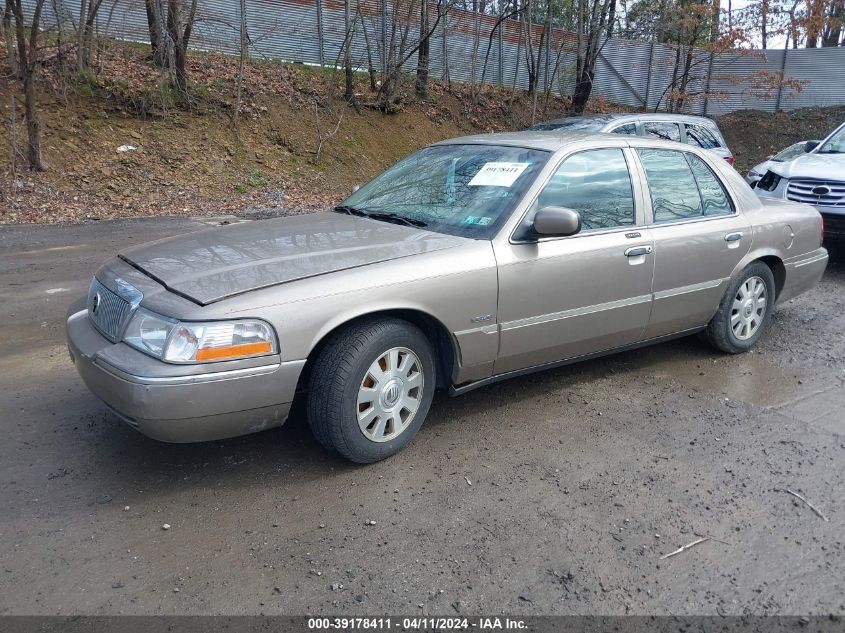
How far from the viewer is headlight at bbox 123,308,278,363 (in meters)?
3.06

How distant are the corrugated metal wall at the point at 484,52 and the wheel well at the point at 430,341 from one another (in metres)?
12.6

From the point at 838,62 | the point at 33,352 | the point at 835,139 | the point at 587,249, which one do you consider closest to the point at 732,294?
the point at 587,249

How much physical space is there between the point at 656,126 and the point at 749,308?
556 cm

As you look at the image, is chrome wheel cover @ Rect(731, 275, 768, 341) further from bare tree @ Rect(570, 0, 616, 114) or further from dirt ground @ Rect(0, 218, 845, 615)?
bare tree @ Rect(570, 0, 616, 114)

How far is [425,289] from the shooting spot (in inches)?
140

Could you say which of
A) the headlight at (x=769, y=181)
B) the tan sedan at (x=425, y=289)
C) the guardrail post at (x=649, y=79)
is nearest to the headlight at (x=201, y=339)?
the tan sedan at (x=425, y=289)

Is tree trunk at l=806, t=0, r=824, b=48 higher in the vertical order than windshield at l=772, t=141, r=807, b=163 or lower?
higher

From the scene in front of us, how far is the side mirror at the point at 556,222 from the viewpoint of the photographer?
3793mm

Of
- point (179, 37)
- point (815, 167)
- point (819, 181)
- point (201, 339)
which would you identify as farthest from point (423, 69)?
point (201, 339)

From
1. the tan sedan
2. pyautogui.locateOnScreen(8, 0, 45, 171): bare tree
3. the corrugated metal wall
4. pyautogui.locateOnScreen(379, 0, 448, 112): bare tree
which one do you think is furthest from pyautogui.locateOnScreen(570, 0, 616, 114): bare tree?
the tan sedan

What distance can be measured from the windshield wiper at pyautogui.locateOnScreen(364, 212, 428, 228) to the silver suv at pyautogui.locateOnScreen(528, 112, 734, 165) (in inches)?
225

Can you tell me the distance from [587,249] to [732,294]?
1.57m

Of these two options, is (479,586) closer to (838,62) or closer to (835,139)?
(835,139)

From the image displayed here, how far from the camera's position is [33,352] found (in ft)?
16.5
